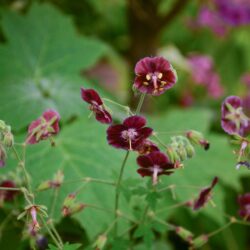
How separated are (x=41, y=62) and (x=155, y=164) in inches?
29.4

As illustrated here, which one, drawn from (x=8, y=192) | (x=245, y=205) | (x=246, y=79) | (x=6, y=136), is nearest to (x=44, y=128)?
(x=6, y=136)

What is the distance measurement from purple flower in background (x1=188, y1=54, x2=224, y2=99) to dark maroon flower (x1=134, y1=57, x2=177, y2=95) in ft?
4.86

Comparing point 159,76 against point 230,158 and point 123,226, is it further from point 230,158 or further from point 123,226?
point 230,158

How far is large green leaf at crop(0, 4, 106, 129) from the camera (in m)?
1.36

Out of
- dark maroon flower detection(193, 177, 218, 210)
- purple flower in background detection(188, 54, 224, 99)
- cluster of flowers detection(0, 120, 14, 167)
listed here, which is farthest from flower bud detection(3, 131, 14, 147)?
purple flower in background detection(188, 54, 224, 99)

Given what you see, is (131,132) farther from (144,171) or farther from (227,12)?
(227,12)

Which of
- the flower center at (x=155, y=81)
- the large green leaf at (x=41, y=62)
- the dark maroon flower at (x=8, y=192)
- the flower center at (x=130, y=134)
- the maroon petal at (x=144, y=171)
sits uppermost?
the flower center at (x=155, y=81)

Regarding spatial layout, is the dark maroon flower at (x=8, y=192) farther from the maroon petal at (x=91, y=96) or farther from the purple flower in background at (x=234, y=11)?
the purple flower in background at (x=234, y=11)

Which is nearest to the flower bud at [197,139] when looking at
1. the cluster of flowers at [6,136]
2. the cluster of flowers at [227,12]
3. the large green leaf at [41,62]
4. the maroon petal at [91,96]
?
the maroon petal at [91,96]

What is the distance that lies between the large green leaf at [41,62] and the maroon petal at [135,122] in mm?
516

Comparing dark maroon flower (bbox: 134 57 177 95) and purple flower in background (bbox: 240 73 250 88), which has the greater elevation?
dark maroon flower (bbox: 134 57 177 95)

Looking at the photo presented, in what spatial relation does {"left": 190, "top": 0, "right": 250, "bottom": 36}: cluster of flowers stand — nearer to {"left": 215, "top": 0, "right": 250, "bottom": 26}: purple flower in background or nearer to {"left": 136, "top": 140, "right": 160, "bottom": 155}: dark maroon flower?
{"left": 215, "top": 0, "right": 250, "bottom": 26}: purple flower in background

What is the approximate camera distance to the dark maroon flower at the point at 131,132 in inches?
32.2

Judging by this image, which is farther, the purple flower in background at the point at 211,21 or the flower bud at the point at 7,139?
the purple flower in background at the point at 211,21
